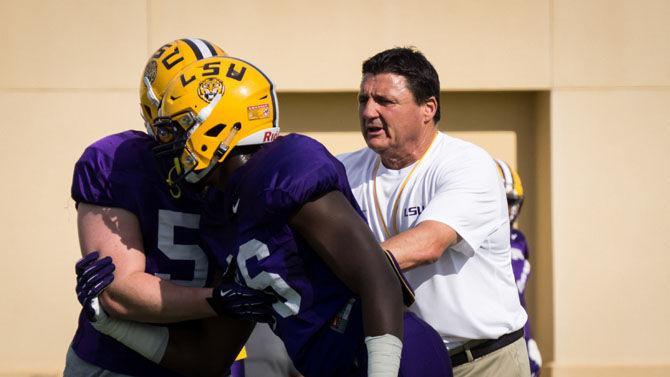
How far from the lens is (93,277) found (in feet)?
10.8

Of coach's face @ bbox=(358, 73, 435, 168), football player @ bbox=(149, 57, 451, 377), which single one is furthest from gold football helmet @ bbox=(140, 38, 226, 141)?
coach's face @ bbox=(358, 73, 435, 168)

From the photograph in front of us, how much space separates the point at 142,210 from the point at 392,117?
1.15m

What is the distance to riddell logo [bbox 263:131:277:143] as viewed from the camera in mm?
3240

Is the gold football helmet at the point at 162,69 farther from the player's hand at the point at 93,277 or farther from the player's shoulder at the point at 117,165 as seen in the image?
the player's hand at the point at 93,277

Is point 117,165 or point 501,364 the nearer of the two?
point 117,165

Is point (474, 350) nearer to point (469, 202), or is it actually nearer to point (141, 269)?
point (469, 202)

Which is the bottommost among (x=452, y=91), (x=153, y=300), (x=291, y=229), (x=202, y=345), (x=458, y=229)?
(x=202, y=345)

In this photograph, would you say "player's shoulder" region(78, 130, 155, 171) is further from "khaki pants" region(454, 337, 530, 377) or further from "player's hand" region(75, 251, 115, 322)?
"khaki pants" region(454, 337, 530, 377)

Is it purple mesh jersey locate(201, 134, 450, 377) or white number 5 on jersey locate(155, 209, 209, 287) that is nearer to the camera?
purple mesh jersey locate(201, 134, 450, 377)

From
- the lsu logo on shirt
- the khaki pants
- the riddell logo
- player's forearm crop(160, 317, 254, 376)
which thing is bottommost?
the khaki pants

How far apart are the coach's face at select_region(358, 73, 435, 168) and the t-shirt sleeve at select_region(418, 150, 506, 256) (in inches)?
8.4

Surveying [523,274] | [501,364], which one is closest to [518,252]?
[523,274]

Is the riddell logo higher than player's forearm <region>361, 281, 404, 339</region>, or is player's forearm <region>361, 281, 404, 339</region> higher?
the riddell logo

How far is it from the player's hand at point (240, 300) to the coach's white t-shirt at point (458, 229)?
0.91 m
